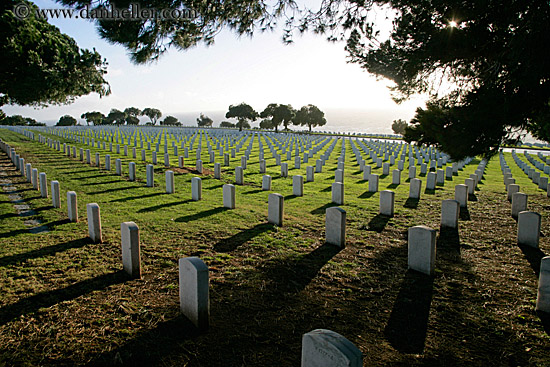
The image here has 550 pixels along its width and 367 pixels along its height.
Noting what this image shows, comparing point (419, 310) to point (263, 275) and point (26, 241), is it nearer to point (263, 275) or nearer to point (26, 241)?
point (263, 275)

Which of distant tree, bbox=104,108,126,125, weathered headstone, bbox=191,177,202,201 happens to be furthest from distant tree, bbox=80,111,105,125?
weathered headstone, bbox=191,177,202,201

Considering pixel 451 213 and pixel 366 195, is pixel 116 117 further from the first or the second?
pixel 451 213

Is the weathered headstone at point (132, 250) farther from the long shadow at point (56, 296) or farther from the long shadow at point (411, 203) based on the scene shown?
the long shadow at point (411, 203)

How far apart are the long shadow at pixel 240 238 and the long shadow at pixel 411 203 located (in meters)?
4.09

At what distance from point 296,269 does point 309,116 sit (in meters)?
62.1

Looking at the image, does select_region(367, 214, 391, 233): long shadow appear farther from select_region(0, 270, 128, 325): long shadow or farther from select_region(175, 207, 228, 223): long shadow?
select_region(0, 270, 128, 325): long shadow

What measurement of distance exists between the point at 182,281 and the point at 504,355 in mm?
2976

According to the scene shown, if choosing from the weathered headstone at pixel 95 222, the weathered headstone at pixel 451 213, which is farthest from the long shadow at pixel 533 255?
the weathered headstone at pixel 95 222

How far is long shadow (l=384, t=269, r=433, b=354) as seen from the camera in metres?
3.09

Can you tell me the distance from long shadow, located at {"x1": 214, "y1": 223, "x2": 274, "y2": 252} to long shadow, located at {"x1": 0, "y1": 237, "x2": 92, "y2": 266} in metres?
2.14

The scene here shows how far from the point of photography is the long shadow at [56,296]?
3430 mm

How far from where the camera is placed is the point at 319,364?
202 cm

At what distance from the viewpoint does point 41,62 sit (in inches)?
524

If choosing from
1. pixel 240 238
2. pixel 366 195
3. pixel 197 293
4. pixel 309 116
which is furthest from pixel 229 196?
pixel 309 116
